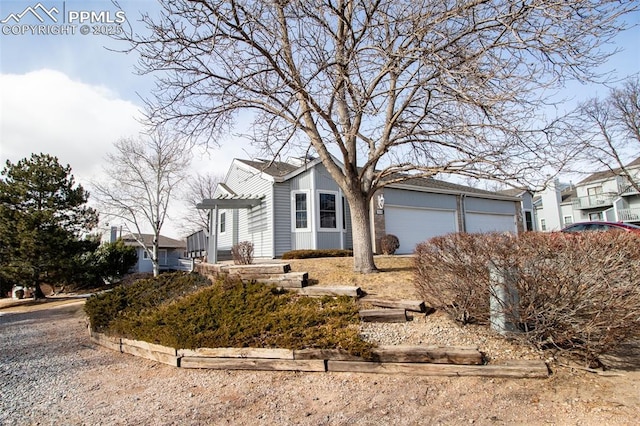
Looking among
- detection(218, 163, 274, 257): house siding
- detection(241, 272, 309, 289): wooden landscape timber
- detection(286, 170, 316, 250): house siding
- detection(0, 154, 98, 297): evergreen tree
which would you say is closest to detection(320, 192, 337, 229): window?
detection(286, 170, 316, 250): house siding

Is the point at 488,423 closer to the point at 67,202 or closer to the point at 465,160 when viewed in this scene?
the point at 465,160

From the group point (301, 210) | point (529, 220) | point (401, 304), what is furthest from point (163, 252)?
point (401, 304)

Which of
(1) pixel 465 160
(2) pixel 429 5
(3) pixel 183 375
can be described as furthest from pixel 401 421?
(2) pixel 429 5

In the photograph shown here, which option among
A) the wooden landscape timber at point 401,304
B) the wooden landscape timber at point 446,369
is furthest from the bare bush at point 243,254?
the wooden landscape timber at point 446,369

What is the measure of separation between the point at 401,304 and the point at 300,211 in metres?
8.64

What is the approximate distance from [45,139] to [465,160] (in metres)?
17.9

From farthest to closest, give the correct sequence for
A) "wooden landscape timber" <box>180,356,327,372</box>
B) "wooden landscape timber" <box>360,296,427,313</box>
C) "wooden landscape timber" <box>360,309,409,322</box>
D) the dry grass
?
the dry grass
"wooden landscape timber" <box>360,296,427,313</box>
"wooden landscape timber" <box>360,309,409,322</box>
"wooden landscape timber" <box>180,356,327,372</box>

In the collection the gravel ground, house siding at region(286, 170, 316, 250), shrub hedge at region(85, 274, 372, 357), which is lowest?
the gravel ground

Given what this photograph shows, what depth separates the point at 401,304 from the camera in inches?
203

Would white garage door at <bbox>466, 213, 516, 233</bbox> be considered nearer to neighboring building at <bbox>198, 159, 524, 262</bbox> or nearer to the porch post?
neighboring building at <bbox>198, 159, 524, 262</bbox>

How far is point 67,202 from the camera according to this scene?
17.0m

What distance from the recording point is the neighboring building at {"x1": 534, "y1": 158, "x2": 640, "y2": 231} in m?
30.4

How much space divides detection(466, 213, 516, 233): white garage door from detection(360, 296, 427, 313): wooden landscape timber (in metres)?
13.9

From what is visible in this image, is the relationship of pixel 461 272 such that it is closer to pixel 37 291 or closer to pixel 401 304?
pixel 401 304
